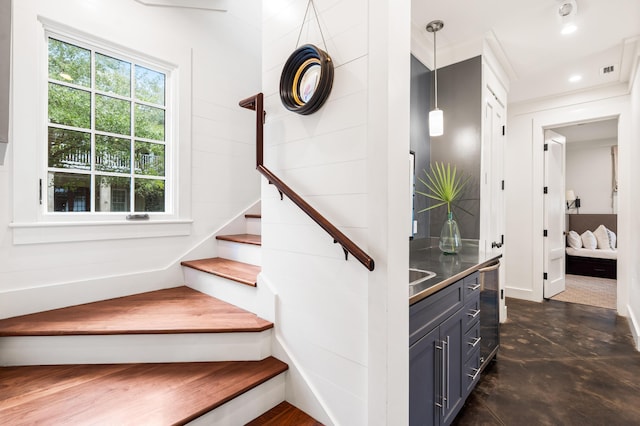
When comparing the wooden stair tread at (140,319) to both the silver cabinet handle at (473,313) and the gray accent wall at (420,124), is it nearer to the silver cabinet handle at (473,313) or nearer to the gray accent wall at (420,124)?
the silver cabinet handle at (473,313)

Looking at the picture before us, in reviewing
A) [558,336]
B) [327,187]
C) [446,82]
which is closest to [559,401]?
[558,336]

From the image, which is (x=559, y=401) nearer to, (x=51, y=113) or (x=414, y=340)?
(x=414, y=340)

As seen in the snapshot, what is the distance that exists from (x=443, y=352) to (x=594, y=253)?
20.1ft

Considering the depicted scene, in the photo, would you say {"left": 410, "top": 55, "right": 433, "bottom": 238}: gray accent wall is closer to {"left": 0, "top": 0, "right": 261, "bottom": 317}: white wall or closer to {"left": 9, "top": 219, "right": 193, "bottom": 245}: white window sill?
{"left": 0, "top": 0, "right": 261, "bottom": 317}: white wall

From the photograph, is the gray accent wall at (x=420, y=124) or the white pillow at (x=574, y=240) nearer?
the gray accent wall at (x=420, y=124)

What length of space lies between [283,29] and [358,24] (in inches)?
21.0

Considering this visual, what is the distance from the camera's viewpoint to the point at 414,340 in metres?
1.34

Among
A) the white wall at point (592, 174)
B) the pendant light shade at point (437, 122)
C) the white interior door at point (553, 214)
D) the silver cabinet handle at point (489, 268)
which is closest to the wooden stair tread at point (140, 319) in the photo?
the silver cabinet handle at point (489, 268)

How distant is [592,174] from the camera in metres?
6.72

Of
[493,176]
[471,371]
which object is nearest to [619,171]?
[493,176]

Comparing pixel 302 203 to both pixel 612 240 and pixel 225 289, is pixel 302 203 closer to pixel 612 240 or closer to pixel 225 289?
pixel 225 289

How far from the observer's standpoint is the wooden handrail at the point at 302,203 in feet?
3.80

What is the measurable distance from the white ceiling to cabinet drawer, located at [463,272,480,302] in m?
2.15

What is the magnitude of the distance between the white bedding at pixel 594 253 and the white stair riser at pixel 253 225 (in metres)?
6.40
